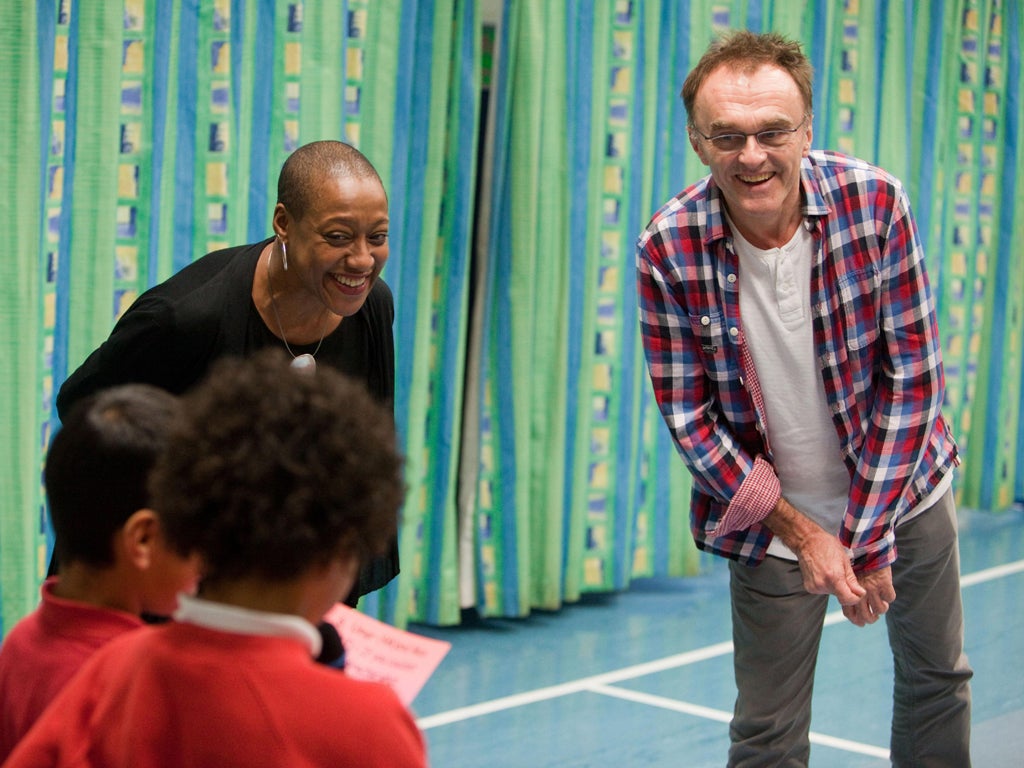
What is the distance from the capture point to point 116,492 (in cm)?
153

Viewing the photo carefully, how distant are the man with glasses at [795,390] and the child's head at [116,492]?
1.25 metres

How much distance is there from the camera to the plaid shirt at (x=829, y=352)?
249 centimetres

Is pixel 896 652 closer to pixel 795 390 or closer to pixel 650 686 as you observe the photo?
pixel 795 390

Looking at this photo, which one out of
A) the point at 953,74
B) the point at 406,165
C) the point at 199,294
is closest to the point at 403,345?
the point at 406,165

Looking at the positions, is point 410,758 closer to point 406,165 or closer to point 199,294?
point 199,294

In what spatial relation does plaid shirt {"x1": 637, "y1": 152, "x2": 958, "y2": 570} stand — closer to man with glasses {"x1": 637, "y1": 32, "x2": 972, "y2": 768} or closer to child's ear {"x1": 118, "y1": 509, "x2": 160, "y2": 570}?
man with glasses {"x1": 637, "y1": 32, "x2": 972, "y2": 768}

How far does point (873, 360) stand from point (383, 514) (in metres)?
1.50

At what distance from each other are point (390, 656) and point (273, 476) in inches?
21.5

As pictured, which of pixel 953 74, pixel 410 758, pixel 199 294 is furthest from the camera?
pixel 953 74

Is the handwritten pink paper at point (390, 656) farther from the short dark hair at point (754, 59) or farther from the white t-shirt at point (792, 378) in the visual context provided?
the short dark hair at point (754, 59)

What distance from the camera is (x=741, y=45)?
2.50 m

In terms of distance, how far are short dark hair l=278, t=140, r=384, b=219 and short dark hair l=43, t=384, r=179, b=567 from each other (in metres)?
0.97

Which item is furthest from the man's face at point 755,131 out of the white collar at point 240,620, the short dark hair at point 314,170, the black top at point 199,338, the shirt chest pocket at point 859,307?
the white collar at point 240,620

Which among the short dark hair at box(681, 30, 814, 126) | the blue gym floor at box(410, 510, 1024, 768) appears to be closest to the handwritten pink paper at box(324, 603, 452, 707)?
the short dark hair at box(681, 30, 814, 126)
